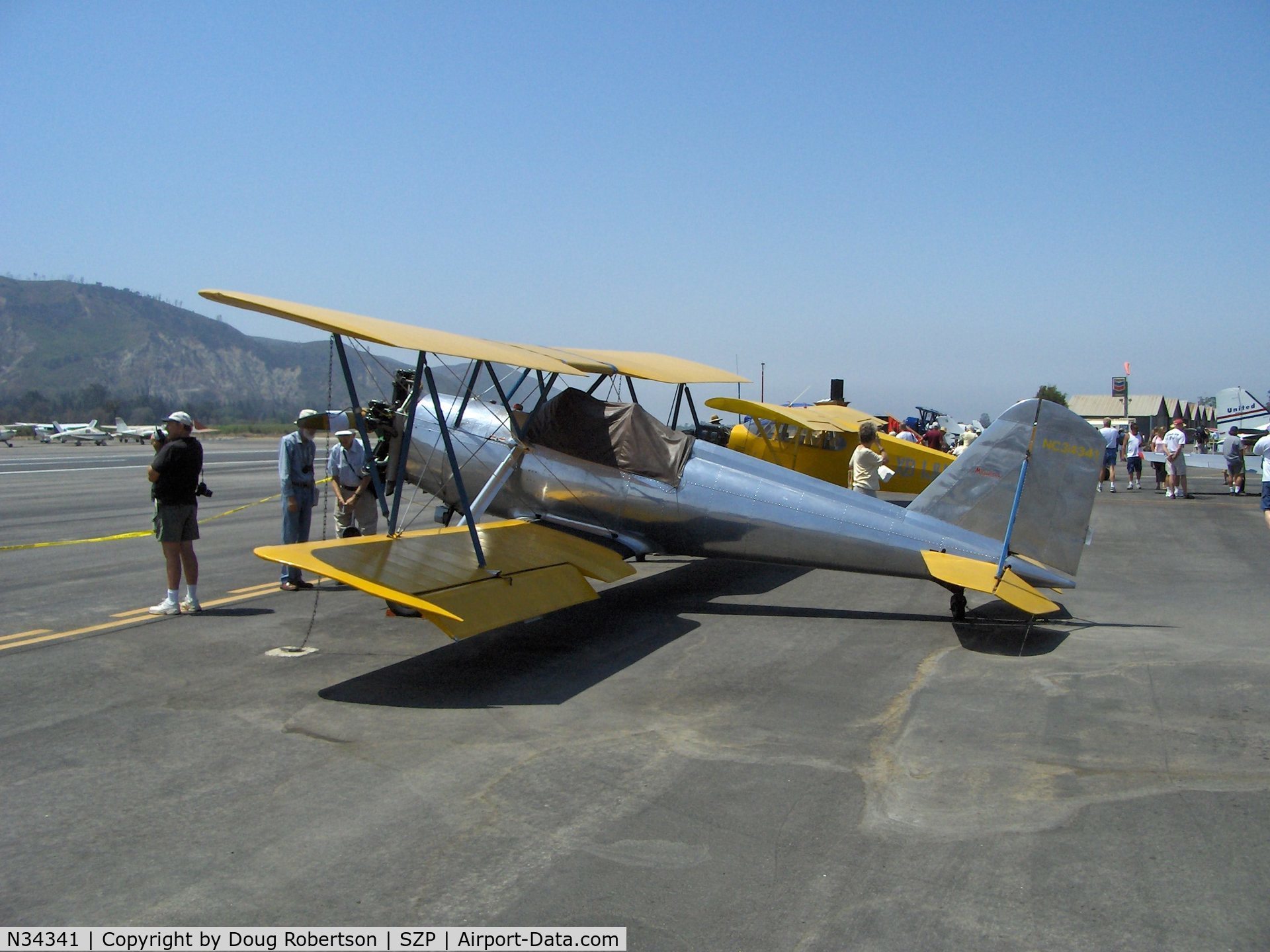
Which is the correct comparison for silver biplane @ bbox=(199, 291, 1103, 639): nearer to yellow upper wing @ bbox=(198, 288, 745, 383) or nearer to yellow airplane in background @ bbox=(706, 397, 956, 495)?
yellow upper wing @ bbox=(198, 288, 745, 383)

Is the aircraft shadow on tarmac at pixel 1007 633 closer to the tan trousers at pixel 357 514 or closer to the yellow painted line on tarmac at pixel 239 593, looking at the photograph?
the tan trousers at pixel 357 514

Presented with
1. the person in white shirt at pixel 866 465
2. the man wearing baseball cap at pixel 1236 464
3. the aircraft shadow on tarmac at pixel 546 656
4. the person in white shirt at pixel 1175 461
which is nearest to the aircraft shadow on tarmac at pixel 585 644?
the aircraft shadow on tarmac at pixel 546 656

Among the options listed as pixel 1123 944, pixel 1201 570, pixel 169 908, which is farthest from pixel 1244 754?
→ pixel 1201 570

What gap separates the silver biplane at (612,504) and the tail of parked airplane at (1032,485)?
0.04 feet

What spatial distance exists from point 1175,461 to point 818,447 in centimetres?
861

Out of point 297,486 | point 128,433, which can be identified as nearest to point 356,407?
point 297,486

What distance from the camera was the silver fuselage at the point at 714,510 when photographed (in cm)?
783

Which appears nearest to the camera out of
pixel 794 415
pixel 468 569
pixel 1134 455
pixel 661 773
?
pixel 661 773

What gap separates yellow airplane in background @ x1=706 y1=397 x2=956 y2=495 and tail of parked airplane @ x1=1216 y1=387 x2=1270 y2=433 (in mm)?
22065

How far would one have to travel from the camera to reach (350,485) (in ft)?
32.8

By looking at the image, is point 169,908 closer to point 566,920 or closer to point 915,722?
point 566,920

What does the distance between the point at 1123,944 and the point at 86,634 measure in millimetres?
7471

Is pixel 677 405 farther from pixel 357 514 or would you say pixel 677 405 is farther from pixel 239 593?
pixel 239 593

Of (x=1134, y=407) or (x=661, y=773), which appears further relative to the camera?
(x=1134, y=407)
